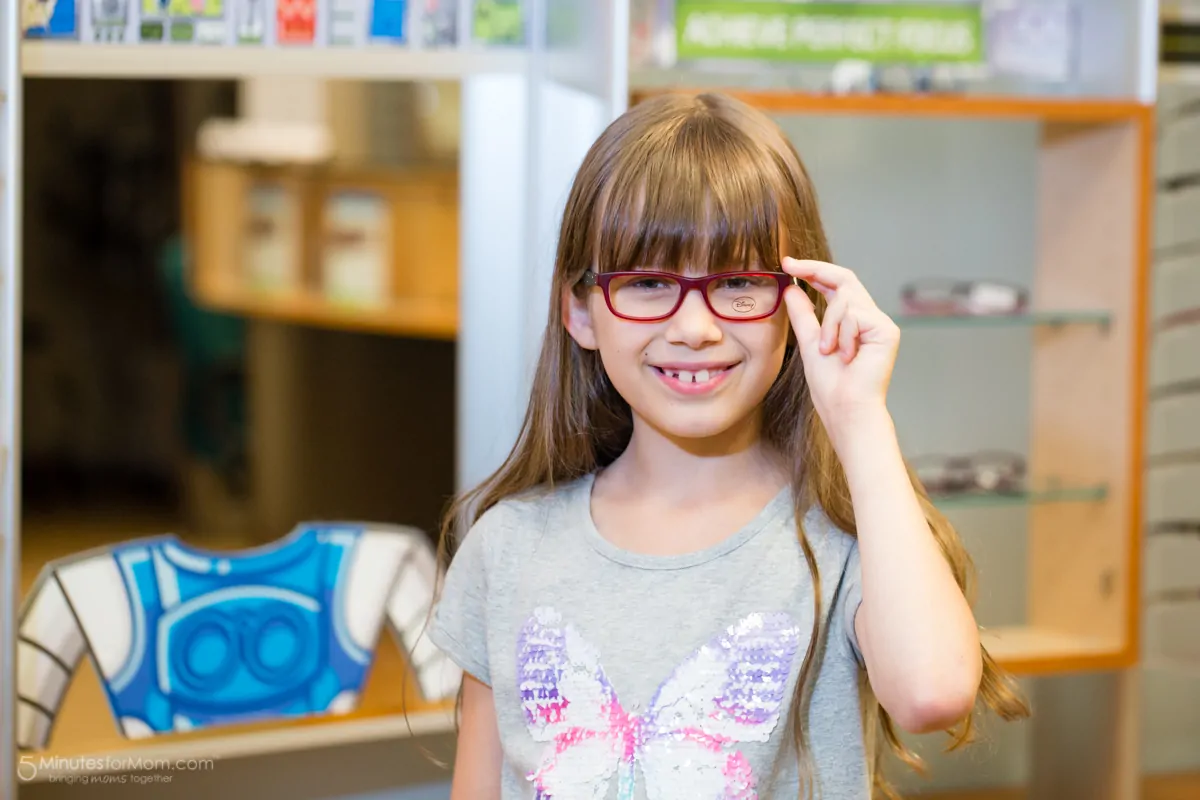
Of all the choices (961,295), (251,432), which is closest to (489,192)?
(961,295)

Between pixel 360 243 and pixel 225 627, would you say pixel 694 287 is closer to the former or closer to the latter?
pixel 225 627

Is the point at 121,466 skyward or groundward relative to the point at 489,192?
groundward

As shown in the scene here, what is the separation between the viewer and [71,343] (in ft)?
20.7

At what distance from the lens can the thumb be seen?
3.92 feet

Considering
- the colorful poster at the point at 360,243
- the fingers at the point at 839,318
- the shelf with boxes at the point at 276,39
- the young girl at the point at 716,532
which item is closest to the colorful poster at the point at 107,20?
the shelf with boxes at the point at 276,39

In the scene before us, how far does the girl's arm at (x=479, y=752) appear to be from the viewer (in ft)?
4.54

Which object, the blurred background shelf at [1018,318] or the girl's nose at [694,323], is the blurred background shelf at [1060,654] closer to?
the blurred background shelf at [1018,318]

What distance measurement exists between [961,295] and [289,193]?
7.75 feet

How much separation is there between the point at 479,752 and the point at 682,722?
258 millimetres

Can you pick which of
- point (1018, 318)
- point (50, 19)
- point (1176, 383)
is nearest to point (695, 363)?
point (50, 19)

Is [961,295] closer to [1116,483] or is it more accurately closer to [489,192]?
[1116,483]

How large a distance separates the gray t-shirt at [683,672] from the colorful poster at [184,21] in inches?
45.7

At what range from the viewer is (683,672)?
4.07 ft

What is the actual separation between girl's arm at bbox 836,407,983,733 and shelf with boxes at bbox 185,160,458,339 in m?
1.59
